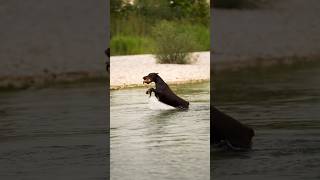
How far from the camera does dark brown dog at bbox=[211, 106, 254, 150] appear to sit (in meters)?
4.87

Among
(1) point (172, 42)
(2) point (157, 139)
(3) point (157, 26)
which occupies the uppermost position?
(3) point (157, 26)

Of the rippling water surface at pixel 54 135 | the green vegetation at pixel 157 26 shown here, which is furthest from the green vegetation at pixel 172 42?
the rippling water surface at pixel 54 135

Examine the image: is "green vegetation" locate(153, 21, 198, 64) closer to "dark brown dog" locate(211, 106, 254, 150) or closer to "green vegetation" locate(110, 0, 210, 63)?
"green vegetation" locate(110, 0, 210, 63)

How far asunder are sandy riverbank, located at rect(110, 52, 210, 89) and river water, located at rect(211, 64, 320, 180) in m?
1.63

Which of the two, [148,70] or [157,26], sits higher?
[157,26]

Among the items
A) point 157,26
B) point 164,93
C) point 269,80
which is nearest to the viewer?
point 269,80

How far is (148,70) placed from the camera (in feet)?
22.9

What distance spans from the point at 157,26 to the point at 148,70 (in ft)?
1.47

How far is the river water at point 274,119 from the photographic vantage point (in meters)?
4.82

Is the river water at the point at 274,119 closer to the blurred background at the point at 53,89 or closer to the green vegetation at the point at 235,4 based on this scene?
the green vegetation at the point at 235,4

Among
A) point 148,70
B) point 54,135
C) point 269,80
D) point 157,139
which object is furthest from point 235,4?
point 148,70

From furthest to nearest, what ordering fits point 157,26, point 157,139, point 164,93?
point 157,26, point 164,93, point 157,139

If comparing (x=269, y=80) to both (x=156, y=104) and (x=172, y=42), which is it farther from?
(x=172, y=42)

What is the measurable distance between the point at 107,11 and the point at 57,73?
0.47 meters
